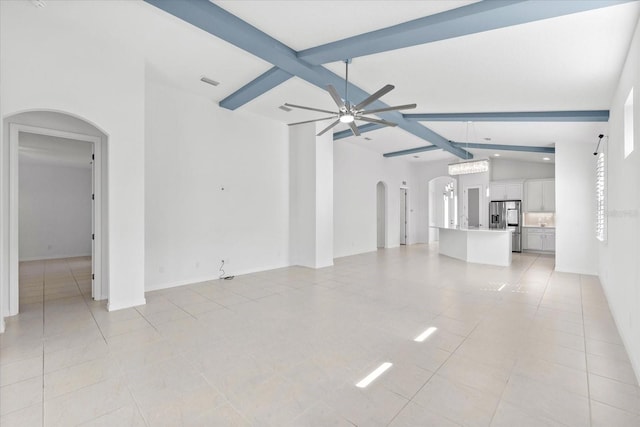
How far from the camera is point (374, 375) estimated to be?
2438mm

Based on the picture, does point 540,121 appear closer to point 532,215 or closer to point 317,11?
point 317,11

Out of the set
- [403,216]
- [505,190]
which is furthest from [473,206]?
[403,216]

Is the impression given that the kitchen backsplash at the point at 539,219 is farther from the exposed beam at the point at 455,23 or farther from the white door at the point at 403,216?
the exposed beam at the point at 455,23

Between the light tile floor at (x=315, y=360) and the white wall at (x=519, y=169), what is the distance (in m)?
5.76

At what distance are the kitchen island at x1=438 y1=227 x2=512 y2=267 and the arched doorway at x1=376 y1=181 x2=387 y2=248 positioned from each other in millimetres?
2579

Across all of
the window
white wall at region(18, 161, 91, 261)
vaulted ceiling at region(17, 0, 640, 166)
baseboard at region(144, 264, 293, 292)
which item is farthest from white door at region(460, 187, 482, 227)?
white wall at region(18, 161, 91, 261)

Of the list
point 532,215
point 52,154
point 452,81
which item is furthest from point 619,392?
point 52,154

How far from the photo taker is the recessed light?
2309 millimetres

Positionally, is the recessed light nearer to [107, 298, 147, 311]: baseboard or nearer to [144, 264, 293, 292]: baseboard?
[107, 298, 147, 311]: baseboard

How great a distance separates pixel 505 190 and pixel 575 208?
3.66m

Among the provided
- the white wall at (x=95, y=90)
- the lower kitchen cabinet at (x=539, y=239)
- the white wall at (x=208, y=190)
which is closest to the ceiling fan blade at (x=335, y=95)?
the white wall at (x=95, y=90)

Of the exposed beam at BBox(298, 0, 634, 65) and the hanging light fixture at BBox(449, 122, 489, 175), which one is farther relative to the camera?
the hanging light fixture at BBox(449, 122, 489, 175)

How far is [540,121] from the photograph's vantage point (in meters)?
5.35

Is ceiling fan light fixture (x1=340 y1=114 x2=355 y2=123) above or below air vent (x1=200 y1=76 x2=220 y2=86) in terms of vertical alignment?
below
